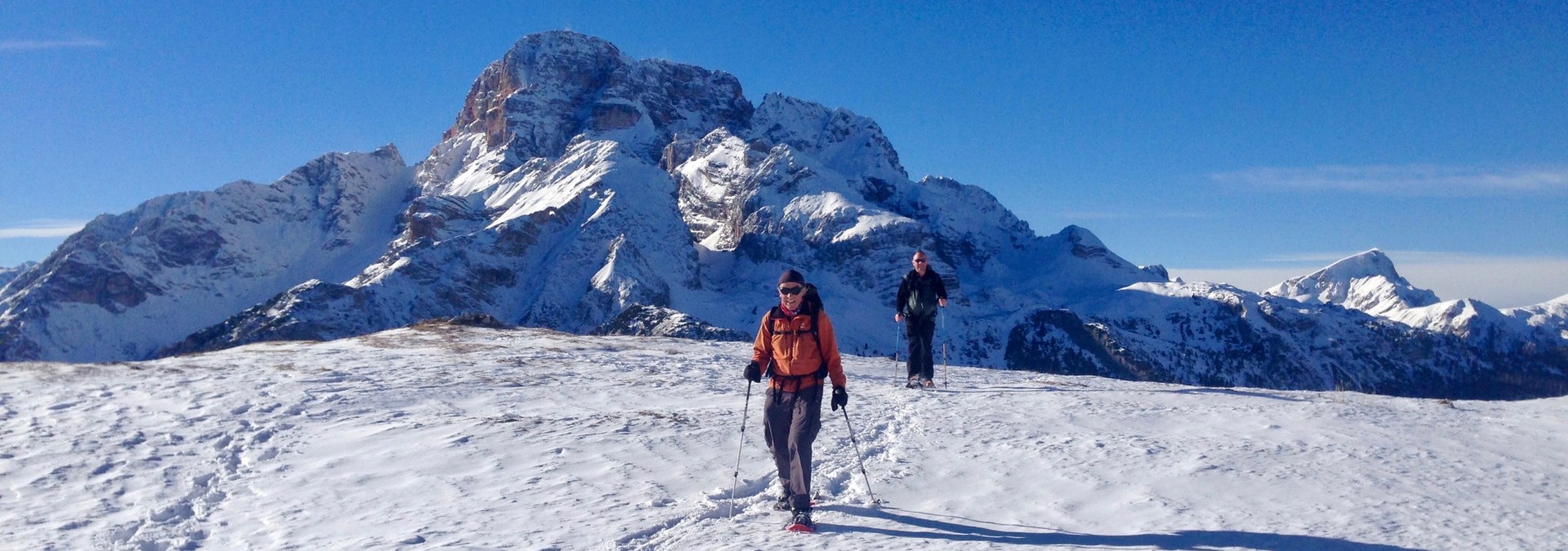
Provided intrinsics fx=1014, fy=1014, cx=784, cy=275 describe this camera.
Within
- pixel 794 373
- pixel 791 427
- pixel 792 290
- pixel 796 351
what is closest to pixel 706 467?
pixel 791 427

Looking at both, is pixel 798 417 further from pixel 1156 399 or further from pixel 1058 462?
pixel 1156 399

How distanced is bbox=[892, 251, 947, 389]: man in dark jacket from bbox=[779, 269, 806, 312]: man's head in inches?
312

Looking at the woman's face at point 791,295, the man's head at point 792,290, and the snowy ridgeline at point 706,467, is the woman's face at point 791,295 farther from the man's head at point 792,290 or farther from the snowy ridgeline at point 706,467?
the snowy ridgeline at point 706,467

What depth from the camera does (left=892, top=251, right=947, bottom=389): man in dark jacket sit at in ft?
59.5

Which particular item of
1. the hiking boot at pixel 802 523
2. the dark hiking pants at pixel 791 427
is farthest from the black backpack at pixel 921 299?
the hiking boot at pixel 802 523

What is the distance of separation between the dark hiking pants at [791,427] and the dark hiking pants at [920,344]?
8.53 m

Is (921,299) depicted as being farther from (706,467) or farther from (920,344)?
(706,467)

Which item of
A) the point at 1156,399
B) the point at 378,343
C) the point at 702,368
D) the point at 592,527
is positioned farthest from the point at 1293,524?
the point at 378,343

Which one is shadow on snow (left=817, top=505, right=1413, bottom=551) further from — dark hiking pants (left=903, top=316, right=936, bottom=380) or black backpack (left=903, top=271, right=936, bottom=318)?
dark hiking pants (left=903, top=316, right=936, bottom=380)

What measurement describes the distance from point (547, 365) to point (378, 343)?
19.9 feet

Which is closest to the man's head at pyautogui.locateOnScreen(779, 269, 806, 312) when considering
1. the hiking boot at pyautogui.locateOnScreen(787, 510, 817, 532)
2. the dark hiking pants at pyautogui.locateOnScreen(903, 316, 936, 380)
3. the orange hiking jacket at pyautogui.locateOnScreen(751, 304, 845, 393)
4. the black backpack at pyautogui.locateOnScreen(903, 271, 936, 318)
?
the orange hiking jacket at pyautogui.locateOnScreen(751, 304, 845, 393)

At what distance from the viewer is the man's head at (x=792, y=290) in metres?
10.0

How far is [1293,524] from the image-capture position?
941 cm

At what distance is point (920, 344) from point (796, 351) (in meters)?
9.07
